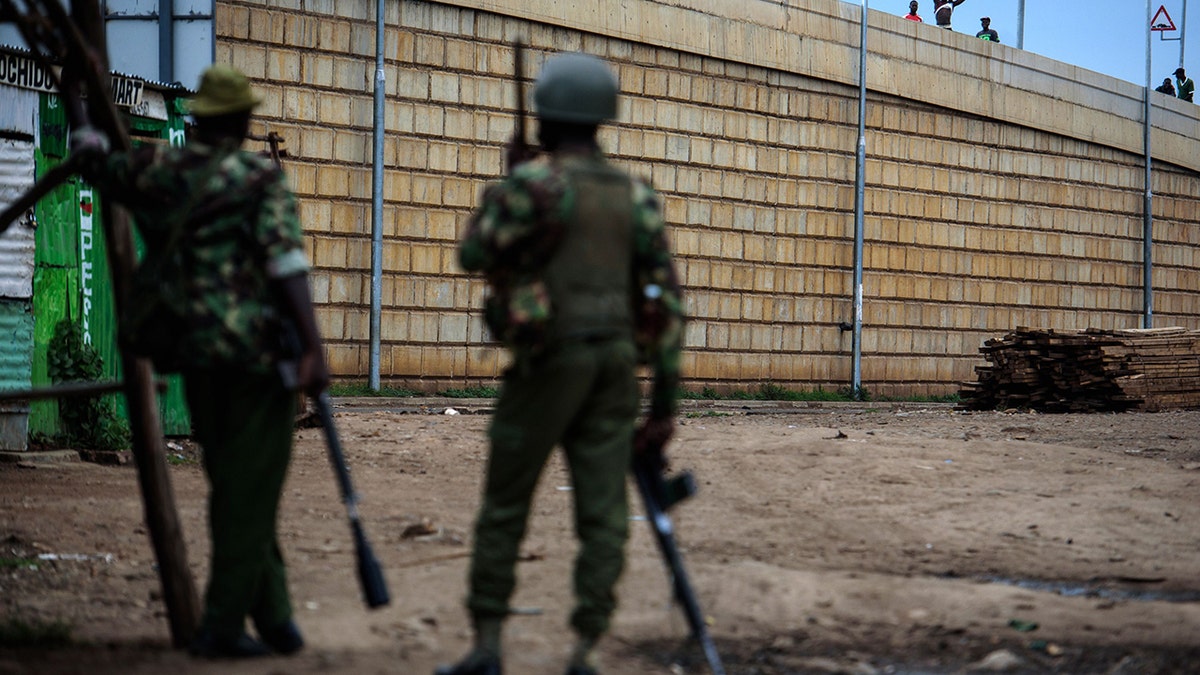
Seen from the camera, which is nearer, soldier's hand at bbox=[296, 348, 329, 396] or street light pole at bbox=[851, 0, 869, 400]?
soldier's hand at bbox=[296, 348, 329, 396]

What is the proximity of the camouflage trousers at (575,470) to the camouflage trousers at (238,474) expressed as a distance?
641 mm

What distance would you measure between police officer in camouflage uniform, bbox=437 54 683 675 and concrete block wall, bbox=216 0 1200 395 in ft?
40.3

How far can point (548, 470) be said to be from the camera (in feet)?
31.7

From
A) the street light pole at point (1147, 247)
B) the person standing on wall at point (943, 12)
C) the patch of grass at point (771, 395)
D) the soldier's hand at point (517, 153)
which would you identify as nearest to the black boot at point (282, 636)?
the soldier's hand at point (517, 153)

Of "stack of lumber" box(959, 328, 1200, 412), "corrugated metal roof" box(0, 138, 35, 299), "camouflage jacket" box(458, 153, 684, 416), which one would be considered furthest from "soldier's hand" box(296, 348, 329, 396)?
"stack of lumber" box(959, 328, 1200, 412)

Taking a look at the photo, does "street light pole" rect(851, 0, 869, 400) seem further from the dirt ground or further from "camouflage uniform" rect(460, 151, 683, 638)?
"camouflage uniform" rect(460, 151, 683, 638)

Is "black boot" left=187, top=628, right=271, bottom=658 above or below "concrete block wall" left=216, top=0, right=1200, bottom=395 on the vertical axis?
below

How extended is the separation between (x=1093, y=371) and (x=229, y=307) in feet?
48.7

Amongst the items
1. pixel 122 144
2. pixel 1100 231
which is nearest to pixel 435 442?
pixel 122 144

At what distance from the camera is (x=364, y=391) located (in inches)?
653

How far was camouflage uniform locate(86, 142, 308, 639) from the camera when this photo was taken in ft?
13.2

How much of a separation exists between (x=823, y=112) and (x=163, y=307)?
17.9 metres

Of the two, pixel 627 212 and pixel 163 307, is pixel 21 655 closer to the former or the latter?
pixel 163 307

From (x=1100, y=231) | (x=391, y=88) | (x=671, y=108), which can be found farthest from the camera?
(x=1100, y=231)
